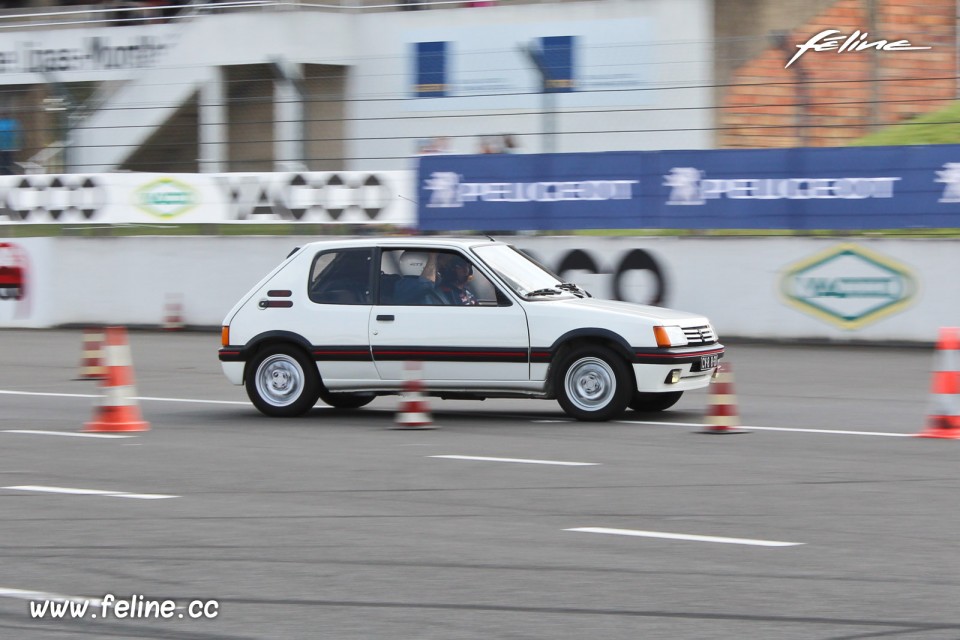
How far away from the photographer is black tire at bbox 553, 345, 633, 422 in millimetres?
11852

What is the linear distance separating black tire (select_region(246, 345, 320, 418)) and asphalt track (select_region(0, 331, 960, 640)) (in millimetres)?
212

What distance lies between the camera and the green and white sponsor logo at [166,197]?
23484 mm

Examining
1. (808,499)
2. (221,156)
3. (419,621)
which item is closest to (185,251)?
(221,156)

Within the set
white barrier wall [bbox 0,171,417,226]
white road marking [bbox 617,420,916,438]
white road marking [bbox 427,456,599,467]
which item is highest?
white barrier wall [bbox 0,171,417,226]

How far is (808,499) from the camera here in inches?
334

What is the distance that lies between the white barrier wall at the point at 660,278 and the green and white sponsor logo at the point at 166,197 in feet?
1.43

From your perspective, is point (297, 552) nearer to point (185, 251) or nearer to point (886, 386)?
point (886, 386)

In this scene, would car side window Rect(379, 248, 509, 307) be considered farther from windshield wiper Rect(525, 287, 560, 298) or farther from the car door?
windshield wiper Rect(525, 287, 560, 298)

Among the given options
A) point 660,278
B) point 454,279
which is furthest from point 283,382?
point 660,278

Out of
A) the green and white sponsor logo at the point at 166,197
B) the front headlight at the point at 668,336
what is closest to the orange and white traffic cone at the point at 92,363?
the green and white sponsor logo at the point at 166,197

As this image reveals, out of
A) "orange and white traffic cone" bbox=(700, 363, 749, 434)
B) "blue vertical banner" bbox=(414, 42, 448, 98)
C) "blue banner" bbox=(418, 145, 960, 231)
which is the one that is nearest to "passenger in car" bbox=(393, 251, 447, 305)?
"orange and white traffic cone" bbox=(700, 363, 749, 434)

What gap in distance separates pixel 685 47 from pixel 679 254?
3.33 m

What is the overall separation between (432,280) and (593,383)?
157cm

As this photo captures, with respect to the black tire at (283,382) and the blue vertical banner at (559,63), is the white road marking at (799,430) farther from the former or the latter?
the blue vertical banner at (559,63)
